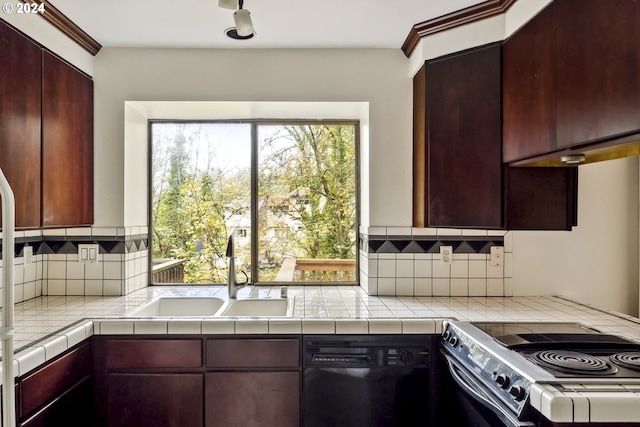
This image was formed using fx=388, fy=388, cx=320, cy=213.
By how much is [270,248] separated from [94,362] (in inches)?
45.8

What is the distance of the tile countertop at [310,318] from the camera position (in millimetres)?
1538

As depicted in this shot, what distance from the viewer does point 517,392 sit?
1.14 meters

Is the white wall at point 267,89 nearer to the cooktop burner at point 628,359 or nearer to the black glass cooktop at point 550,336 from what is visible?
the black glass cooktop at point 550,336

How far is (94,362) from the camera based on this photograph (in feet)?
5.53

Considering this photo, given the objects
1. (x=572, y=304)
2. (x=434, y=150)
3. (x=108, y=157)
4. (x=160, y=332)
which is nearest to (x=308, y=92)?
(x=434, y=150)

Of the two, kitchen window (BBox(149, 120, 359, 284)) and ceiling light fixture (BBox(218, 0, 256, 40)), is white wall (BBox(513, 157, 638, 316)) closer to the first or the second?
kitchen window (BBox(149, 120, 359, 284))

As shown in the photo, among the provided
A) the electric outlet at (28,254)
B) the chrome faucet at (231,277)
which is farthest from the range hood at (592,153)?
the electric outlet at (28,254)

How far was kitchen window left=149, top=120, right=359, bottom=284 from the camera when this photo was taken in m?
2.54

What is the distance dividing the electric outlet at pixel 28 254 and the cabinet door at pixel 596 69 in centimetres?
254

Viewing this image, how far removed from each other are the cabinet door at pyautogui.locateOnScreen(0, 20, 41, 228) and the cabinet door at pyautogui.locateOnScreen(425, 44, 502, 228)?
5.98ft

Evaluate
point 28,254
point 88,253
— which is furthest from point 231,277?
point 28,254

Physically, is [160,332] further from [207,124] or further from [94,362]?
[207,124]

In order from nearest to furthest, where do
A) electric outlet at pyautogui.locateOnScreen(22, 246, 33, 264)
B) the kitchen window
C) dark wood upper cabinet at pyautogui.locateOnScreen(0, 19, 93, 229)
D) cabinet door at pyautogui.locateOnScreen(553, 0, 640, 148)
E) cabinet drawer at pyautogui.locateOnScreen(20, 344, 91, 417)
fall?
1. cabinet door at pyautogui.locateOnScreen(553, 0, 640, 148)
2. cabinet drawer at pyautogui.locateOnScreen(20, 344, 91, 417)
3. dark wood upper cabinet at pyautogui.locateOnScreen(0, 19, 93, 229)
4. electric outlet at pyautogui.locateOnScreen(22, 246, 33, 264)
5. the kitchen window

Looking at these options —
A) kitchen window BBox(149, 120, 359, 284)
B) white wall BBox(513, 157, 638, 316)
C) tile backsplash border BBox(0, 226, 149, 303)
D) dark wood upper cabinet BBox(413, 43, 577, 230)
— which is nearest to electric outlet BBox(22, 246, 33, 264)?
tile backsplash border BBox(0, 226, 149, 303)
